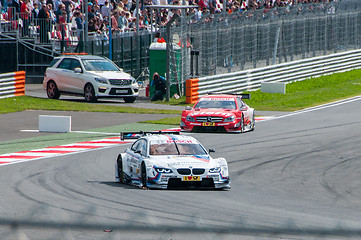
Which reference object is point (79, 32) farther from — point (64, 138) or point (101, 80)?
point (64, 138)

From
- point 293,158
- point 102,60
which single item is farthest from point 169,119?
point 293,158

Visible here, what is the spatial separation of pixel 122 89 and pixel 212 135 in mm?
9857

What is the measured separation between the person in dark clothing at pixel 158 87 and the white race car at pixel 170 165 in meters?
17.8

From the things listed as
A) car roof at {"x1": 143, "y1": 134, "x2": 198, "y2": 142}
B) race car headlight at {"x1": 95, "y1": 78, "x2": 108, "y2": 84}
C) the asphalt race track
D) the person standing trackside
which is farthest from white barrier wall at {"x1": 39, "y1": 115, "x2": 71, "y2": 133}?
the person standing trackside

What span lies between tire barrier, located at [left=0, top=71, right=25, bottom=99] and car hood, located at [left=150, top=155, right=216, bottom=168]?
19743 mm

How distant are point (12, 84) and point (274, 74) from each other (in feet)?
42.6

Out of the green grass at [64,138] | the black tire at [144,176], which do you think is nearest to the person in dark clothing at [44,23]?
the green grass at [64,138]

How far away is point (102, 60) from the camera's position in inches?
1437

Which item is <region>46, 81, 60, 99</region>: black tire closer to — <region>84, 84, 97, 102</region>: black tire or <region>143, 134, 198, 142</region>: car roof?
<region>84, 84, 97, 102</region>: black tire

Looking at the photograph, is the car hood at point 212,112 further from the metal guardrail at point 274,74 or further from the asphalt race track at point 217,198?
the metal guardrail at point 274,74

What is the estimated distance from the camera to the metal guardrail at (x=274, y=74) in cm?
3584

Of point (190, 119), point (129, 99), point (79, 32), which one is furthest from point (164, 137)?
point (79, 32)

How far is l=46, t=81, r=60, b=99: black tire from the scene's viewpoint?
35.8 m

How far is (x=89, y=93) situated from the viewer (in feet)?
115
